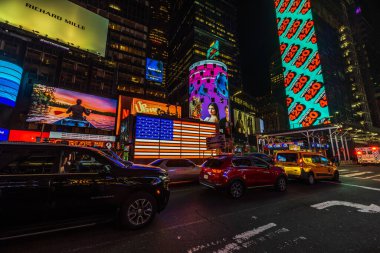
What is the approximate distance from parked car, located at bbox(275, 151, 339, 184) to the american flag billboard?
9392 millimetres

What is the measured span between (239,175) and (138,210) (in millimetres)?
4719

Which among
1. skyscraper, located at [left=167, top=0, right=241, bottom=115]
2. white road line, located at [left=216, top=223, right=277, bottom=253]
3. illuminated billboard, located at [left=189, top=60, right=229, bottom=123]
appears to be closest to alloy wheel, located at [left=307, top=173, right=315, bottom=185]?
white road line, located at [left=216, top=223, right=277, bottom=253]

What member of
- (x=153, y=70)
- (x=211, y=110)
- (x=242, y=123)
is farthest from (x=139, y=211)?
(x=242, y=123)

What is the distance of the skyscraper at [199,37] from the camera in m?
81.5

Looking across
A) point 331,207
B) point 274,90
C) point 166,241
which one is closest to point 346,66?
point 274,90

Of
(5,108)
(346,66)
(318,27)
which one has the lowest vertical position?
(5,108)

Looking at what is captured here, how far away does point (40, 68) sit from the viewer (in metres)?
40.1

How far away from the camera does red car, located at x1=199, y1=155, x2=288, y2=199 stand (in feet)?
24.4

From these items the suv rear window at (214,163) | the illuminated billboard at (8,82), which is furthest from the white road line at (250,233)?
the illuminated billboard at (8,82)

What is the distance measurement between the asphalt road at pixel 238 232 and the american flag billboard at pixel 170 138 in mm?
11113

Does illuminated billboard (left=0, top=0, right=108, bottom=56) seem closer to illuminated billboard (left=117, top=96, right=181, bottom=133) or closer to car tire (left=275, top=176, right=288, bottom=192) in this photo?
illuminated billboard (left=117, top=96, right=181, bottom=133)

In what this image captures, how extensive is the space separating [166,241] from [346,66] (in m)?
103

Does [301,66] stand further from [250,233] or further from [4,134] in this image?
[4,134]

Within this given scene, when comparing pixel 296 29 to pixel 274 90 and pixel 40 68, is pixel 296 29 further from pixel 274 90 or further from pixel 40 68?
pixel 40 68
